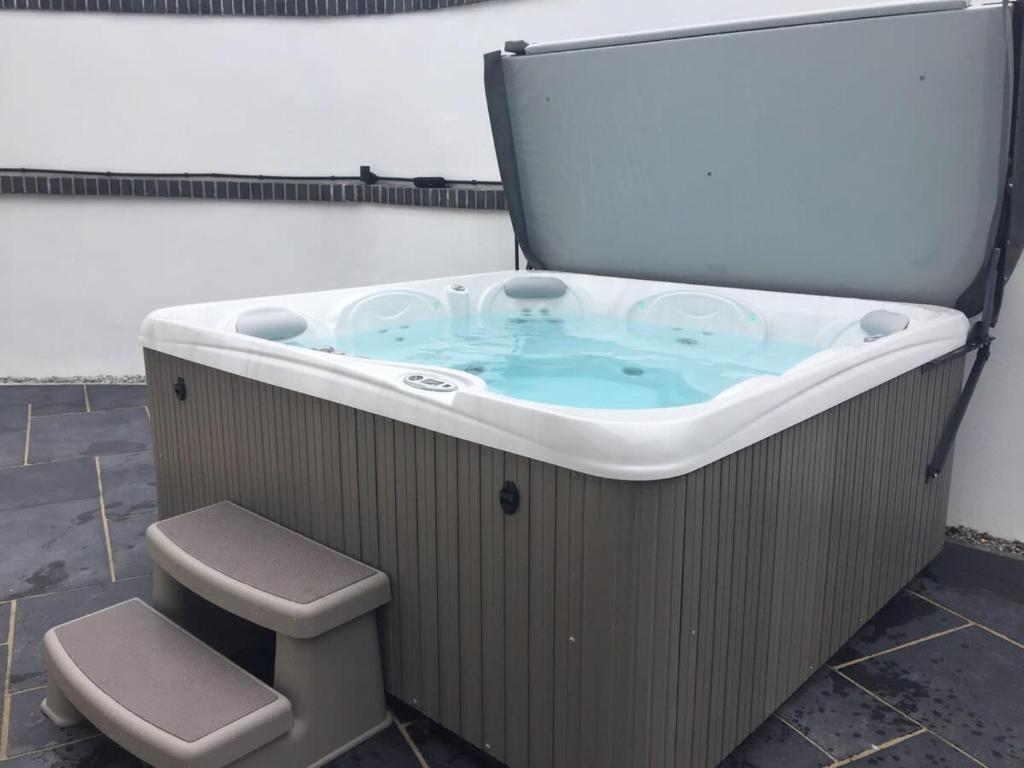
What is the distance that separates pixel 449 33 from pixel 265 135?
3.48 ft

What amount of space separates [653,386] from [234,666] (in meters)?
1.26

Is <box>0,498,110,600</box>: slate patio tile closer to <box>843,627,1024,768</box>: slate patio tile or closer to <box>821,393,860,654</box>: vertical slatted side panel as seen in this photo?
<box>821,393,860,654</box>: vertical slatted side panel

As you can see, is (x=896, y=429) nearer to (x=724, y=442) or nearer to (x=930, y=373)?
(x=930, y=373)

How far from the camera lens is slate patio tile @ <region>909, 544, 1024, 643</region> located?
1997mm

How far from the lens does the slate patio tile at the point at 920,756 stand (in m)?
1.46

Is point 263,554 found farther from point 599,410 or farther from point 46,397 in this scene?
point 46,397

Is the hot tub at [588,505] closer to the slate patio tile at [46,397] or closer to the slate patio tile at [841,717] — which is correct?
the slate patio tile at [841,717]

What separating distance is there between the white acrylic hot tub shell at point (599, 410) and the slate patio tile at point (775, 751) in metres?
0.58

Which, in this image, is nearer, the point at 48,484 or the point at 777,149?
the point at 777,149

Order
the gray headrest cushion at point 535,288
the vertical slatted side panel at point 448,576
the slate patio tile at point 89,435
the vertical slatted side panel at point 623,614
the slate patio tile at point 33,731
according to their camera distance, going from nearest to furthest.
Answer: the vertical slatted side panel at point 623,614 → the vertical slatted side panel at point 448,576 → the slate patio tile at point 33,731 → the gray headrest cushion at point 535,288 → the slate patio tile at point 89,435

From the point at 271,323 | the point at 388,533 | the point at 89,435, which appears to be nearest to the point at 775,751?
the point at 388,533

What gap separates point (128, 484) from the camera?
9.00 ft

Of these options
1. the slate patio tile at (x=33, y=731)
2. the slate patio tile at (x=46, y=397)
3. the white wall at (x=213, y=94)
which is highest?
the white wall at (x=213, y=94)

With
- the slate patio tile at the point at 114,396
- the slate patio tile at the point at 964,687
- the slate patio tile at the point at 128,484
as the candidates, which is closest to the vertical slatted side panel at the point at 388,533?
the slate patio tile at the point at 964,687
